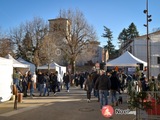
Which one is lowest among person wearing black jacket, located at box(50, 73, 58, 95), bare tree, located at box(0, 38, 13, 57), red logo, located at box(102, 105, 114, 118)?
red logo, located at box(102, 105, 114, 118)

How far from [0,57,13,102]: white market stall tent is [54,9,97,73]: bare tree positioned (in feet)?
89.5

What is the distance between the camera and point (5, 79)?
16719 mm

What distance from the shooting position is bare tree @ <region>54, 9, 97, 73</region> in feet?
147

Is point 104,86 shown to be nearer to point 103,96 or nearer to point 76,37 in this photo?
point 103,96

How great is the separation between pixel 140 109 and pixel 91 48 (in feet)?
116

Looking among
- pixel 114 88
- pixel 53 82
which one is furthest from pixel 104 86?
pixel 53 82

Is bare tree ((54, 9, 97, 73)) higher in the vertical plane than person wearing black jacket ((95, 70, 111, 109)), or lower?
higher

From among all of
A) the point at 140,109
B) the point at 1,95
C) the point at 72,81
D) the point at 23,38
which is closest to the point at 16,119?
the point at 140,109

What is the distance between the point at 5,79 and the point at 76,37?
29.1 meters

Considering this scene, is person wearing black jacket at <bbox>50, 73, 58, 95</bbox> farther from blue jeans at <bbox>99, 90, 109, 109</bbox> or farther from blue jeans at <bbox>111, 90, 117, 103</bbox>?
blue jeans at <bbox>99, 90, 109, 109</bbox>

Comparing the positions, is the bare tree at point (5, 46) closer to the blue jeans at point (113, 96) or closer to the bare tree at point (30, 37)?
the bare tree at point (30, 37)

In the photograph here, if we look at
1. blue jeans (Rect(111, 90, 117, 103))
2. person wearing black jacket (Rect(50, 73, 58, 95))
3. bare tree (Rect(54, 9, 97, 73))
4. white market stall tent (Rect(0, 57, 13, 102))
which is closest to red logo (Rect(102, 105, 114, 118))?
blue jeans (Rect(111, 90, 117, 103))

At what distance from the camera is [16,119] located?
1056 centimetres

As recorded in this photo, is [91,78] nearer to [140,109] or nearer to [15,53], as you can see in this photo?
[140,109]
